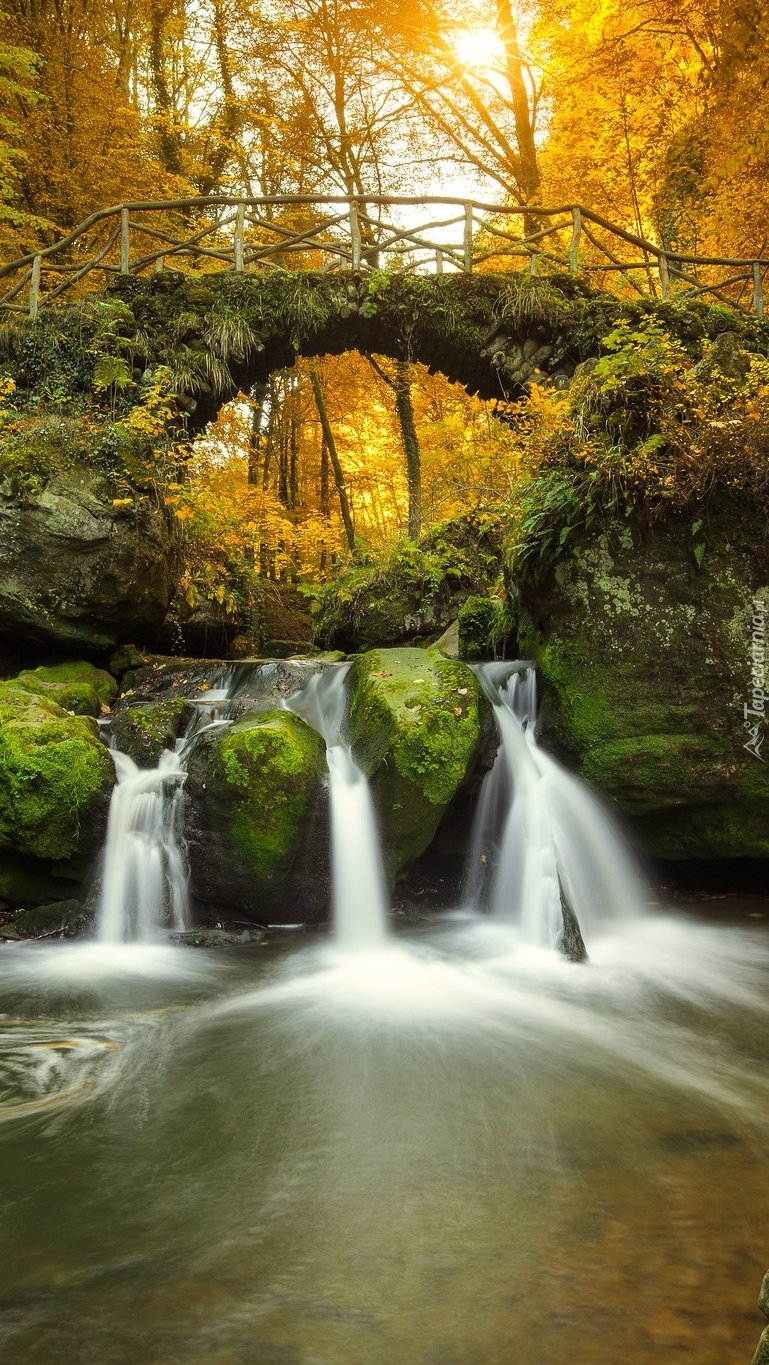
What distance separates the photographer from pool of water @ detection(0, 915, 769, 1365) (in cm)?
186

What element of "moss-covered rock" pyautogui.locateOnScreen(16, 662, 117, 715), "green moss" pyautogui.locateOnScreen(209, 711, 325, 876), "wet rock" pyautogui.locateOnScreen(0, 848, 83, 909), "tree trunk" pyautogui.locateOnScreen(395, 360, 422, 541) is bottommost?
"wet rock" pyautogui.locateOnScreen(0, 848, 83, 909)

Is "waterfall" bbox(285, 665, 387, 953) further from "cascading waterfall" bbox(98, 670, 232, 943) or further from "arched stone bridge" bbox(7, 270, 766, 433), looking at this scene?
"arched stone bridge" bbox(7, 270, 766, 433)

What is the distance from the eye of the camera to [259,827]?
5727 millimetres

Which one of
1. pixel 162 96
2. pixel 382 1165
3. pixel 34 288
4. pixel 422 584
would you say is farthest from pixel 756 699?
pixel 162 96

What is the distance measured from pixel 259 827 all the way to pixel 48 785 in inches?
67.2

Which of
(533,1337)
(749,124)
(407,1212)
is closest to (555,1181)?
(407,1212)

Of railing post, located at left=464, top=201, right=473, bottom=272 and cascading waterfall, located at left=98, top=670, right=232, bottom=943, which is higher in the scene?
railing post, located at left=464, top=201, right=473, bottom=272

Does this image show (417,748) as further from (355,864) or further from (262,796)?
(262,796)

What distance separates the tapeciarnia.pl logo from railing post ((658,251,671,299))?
8080 mm

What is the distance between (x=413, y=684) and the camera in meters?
6.45

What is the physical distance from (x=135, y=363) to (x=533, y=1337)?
459 inches

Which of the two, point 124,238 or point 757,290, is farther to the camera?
point 757,290

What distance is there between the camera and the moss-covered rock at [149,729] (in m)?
6.66

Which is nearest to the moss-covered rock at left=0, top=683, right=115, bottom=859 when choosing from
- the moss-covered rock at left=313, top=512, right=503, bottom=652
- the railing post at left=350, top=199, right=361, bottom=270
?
the moss-covered rock at left=313, top=512, right=503, bottom=652
